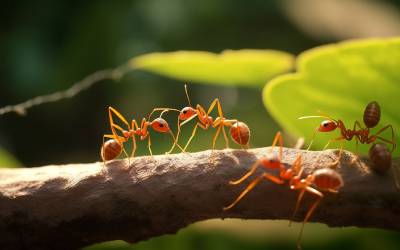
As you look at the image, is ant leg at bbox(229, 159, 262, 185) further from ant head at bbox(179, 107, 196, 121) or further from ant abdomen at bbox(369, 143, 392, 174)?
ant head at bbox(179, 107, 196, 121)

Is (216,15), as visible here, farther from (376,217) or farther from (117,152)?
(376,217)

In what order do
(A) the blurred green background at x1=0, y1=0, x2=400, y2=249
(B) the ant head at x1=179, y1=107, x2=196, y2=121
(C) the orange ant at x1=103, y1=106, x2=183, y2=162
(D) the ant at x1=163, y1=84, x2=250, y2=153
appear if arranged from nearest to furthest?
(D) the ant at x1=163, y1=84, x2=250, y2=153 < (C) the orange ant at x1=103, y1=106, x2=183, y2=162 < (B) the ant head at x1=179, y1=107, x2=196, y2=121 < (A) the blurred green background at x1=0, y1=0, x2=400, y2=249

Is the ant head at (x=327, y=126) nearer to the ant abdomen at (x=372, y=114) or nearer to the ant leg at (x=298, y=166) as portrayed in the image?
the ant abdomen at (x=372, y=114)

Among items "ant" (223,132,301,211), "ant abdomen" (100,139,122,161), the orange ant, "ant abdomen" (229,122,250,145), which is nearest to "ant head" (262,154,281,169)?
"ant" (223,132,301,211)

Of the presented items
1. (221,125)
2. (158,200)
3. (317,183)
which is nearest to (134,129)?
(221,125)

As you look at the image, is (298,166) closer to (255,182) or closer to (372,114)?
(255,182)

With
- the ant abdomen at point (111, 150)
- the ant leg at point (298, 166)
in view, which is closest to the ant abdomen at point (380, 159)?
the ant leg at point (298, 166)
